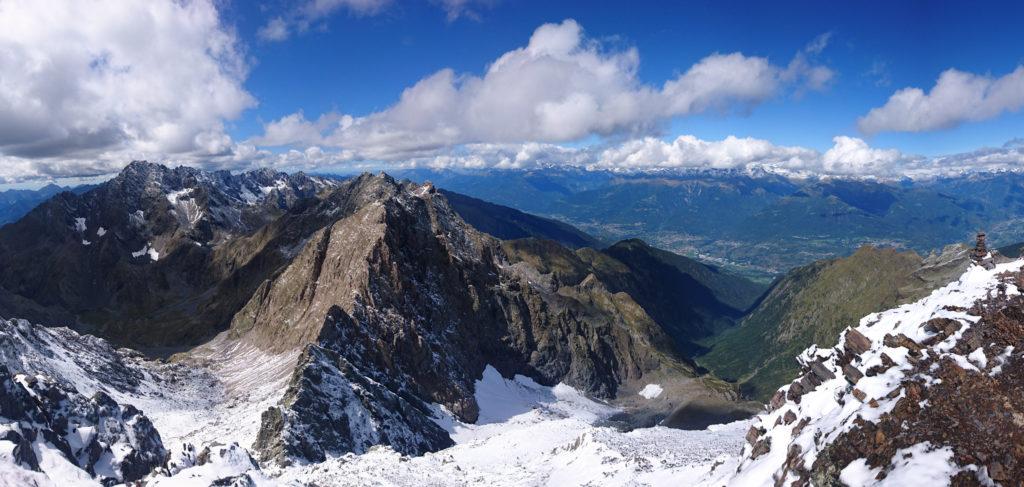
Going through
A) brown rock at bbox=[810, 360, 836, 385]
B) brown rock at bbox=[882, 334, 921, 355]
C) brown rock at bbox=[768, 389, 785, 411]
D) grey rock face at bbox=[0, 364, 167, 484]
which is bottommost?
grey rock face at bbox=[0, 364, 167, 484]

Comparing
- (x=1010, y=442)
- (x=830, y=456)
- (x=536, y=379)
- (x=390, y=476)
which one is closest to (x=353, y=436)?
(x=390, y=476)

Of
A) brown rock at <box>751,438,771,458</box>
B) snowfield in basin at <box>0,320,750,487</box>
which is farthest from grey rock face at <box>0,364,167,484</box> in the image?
brown rock at <box>751,438,771,458</box>

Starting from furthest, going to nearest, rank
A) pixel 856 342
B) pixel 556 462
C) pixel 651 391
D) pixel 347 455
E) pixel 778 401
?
pixel 651 391 < pixel 347 455 < pixel 556 462 < pixel 778 401 < pixel 856 342

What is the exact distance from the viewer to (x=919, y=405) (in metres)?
26.7

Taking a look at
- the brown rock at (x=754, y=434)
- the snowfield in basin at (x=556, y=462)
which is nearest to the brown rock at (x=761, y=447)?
→ the brown rock at (x=754, y=434)

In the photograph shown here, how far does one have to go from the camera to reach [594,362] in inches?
7411

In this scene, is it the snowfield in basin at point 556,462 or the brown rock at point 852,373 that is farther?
the snowfield in basin at point 556,462

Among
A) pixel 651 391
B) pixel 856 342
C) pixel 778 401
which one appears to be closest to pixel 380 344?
pixel 778 401

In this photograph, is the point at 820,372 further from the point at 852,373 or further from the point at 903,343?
the point at 903,343

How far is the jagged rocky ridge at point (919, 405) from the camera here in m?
23.5

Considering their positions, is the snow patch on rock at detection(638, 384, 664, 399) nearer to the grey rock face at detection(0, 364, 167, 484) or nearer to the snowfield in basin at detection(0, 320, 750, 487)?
the snowfield in basin at detection(0, 320, 750, 487)

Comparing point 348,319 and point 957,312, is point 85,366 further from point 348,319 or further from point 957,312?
point 957,312

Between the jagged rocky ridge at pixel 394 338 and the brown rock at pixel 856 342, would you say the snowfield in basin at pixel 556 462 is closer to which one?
the brown rock at pixel 856 342

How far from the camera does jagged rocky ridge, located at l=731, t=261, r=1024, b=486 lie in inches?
925
